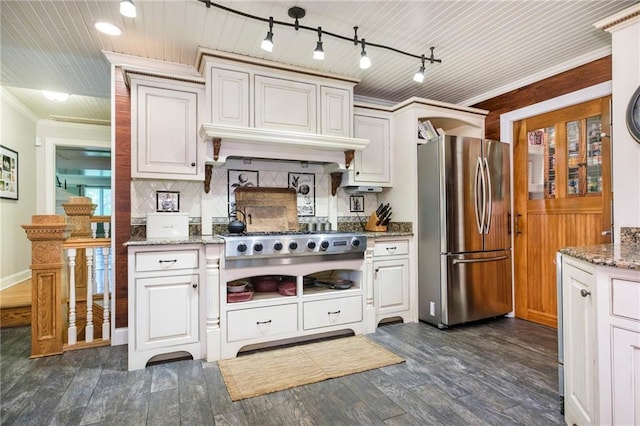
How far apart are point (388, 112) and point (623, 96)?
198 centimetres

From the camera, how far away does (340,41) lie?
274 centimetres

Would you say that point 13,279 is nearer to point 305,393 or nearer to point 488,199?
point 305,393

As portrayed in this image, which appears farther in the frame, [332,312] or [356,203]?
[356,203]

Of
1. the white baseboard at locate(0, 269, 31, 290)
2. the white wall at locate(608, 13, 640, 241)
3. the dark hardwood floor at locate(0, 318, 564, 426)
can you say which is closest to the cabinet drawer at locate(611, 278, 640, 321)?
the dark hardwood floor at locate(0, 318, 564, 426)

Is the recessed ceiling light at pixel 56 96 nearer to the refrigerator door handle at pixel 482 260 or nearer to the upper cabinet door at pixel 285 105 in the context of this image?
the upper cabinet door at pixel 285 105

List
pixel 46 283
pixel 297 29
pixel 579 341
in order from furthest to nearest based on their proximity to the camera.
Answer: pixel 46 283 < pixel 297 29 < pixel 579 341

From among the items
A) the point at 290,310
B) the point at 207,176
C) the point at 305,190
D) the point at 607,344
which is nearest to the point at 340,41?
the point at 305,190

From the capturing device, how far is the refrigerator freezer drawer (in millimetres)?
3215

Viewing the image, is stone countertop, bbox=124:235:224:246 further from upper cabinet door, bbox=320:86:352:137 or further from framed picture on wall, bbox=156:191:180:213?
upper cabinet door, bbox=320:86:352:137

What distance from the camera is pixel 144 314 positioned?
8.02 feet

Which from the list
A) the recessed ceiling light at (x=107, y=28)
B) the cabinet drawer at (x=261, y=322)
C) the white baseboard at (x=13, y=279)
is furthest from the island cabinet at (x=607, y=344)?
the white baseboard at (x=13, y=279)

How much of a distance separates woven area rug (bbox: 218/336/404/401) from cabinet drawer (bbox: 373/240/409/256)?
856 millimetres

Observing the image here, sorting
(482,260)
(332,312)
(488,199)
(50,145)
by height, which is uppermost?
(50,145)

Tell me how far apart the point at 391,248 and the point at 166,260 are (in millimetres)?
2074
